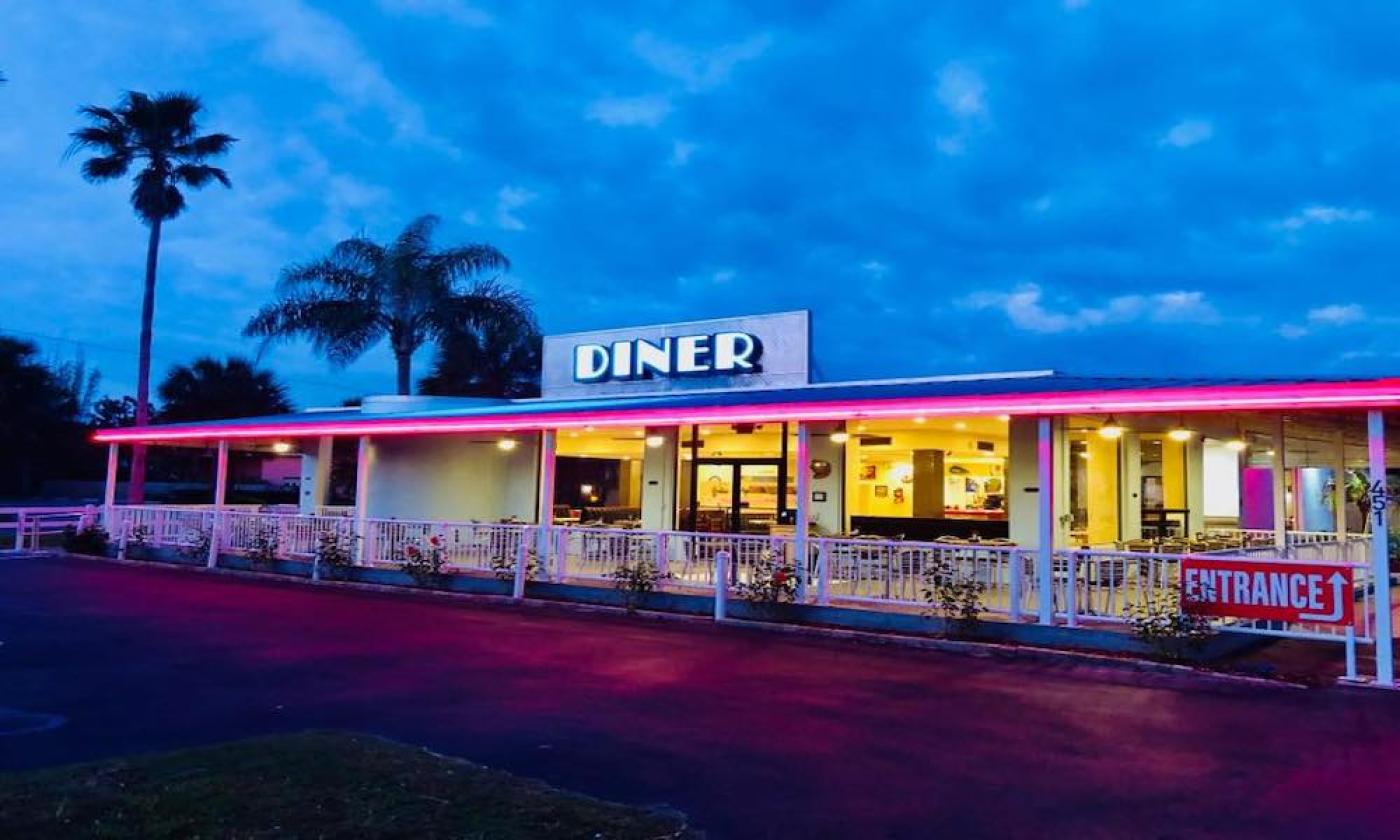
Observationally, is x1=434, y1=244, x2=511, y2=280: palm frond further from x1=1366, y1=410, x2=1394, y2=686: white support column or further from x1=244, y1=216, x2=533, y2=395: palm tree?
x1=1366, y1=410, x2=1394, y2=686: white support column

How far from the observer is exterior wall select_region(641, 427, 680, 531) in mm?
16750

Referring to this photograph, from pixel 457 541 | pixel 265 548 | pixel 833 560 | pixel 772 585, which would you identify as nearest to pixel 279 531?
pixel 265 548

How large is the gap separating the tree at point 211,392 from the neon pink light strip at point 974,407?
2608cm

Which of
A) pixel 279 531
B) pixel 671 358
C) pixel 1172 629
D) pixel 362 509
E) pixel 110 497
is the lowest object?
pixel 1172 629

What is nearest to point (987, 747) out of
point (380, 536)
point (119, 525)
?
point (380, 536)

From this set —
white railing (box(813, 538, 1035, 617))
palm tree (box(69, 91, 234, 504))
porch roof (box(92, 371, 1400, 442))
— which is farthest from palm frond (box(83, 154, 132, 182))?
white railing (box(813, 538, 1035, 617))

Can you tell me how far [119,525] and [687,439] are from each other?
1363cm

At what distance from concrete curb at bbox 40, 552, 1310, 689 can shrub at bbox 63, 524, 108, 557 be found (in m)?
5.91

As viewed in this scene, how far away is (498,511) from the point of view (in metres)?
19.9

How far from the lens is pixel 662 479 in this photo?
55.5ft

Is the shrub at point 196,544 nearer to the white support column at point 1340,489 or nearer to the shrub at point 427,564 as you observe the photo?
the shrub at point 427,564

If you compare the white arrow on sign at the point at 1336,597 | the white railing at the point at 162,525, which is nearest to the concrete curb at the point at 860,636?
the white arrow on sign at the point at 1336,597

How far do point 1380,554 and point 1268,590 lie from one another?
0.96 metres

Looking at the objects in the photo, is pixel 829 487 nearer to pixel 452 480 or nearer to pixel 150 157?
pixel 452 480
